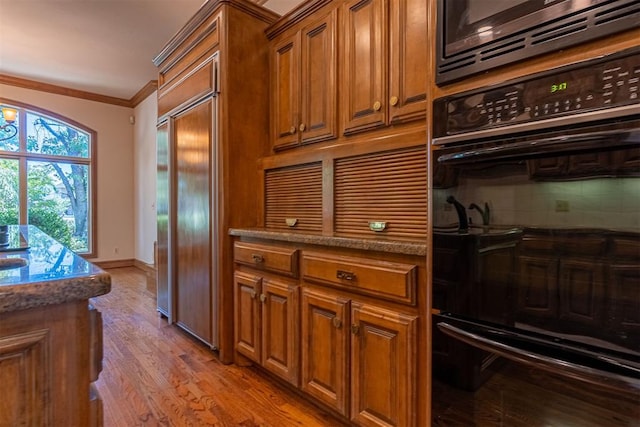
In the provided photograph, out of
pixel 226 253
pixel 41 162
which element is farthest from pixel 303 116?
pixel 41 162

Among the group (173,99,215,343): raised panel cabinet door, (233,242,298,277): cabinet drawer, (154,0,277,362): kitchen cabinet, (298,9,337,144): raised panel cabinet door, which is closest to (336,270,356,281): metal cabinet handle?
(233,242,298,277): cabinet drawer

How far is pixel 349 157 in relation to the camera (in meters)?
1.95

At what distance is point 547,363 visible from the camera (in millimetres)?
879

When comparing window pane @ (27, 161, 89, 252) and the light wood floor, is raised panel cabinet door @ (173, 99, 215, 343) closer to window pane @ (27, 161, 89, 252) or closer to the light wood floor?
the light wood floor

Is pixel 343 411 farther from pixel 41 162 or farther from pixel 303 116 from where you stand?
pixel 41 162

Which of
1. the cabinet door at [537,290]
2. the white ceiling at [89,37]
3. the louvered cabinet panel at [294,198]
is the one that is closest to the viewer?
the cabinet door at [537,290]

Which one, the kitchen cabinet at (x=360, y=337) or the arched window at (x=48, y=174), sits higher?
the arched window at (x=48, y=174)

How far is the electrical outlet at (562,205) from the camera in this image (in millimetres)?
863

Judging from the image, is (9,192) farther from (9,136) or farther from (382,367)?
(382,367)

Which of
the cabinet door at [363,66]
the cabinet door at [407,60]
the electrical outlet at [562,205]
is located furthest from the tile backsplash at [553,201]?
the cabinet door at [363,66]

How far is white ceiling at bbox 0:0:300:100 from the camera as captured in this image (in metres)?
3.16

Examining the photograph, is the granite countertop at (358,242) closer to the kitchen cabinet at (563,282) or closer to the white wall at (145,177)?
the kitchen cabinet at (563,282)

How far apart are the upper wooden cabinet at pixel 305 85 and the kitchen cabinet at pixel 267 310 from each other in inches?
31.4

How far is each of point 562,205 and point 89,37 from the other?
15.5ft
